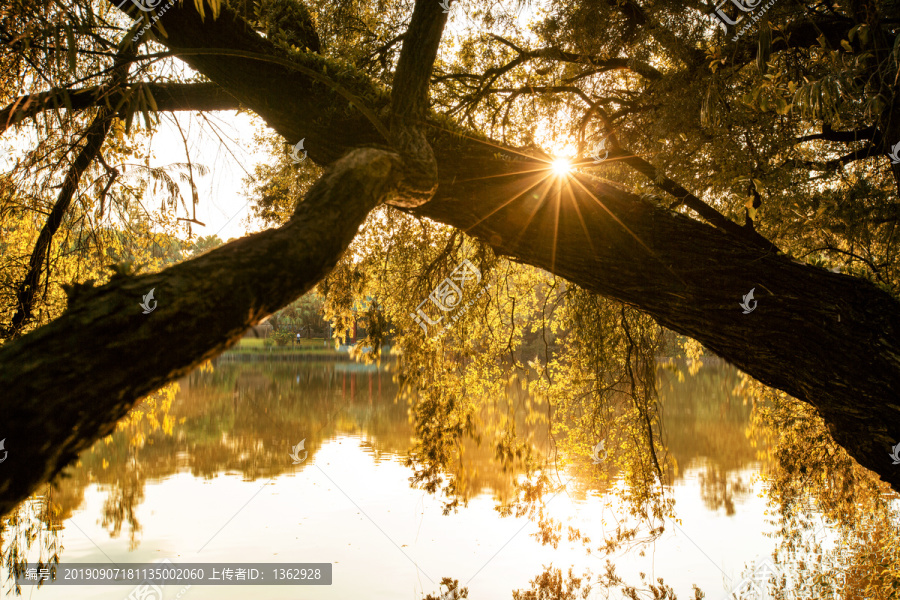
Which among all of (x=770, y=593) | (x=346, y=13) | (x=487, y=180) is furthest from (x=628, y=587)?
(x=346, y=13)

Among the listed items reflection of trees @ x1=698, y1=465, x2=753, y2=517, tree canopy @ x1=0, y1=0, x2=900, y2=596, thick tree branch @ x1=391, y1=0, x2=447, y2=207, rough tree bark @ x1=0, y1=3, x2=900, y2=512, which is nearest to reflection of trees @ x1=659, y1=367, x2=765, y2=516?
reflection of trees @ x1=698, y1=465, x2=753, y2=517

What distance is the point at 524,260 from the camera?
3.12m

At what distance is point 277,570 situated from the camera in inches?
259

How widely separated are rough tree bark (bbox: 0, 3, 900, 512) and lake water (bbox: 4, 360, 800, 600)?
2.97m

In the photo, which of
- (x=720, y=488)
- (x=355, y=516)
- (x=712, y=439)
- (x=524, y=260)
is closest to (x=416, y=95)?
(x=524, y=260)

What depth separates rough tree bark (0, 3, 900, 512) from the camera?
116 centimetres

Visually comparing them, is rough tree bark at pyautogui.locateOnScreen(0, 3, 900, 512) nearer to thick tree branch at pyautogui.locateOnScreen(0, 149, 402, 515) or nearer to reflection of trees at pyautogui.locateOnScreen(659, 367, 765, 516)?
thick tree branch at pyautogui.locateOnScreen(0, 149, 402, 515)

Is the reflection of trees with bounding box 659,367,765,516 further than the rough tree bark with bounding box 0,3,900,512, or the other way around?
the reflection of trees with bounding box 659,367,765,516

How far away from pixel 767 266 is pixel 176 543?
774 centimetres

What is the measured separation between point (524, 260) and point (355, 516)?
6.41 m

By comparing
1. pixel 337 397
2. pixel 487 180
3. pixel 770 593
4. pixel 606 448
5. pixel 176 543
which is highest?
pixel 337 397

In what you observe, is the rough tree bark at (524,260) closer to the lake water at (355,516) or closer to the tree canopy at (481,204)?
the tree canopy at (481,204)

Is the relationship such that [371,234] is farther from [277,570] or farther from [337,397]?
[337,397]

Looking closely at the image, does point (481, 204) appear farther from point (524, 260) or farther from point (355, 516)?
point (355, 516)
